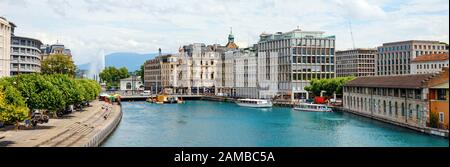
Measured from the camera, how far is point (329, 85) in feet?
415

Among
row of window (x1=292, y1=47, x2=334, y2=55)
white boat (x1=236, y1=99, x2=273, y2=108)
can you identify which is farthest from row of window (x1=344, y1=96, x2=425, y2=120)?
row of window (x1=292, y1=47, x2=334, y2=55)

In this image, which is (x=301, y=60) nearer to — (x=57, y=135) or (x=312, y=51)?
(x=312, y=51)

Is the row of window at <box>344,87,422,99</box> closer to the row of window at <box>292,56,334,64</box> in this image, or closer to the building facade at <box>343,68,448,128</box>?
the building facade at <box>343,68,448,128</box>

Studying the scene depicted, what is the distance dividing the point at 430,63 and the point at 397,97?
8808 centimetres

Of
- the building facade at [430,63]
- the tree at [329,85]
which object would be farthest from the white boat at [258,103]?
the building facade at [430,63]

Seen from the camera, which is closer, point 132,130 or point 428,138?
point 428,138

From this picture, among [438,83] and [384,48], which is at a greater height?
[384,48]

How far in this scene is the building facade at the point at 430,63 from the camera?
147 metres

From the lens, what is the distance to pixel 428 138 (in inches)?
2330

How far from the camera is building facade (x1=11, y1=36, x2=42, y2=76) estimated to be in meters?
141

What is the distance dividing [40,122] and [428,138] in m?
49.1
